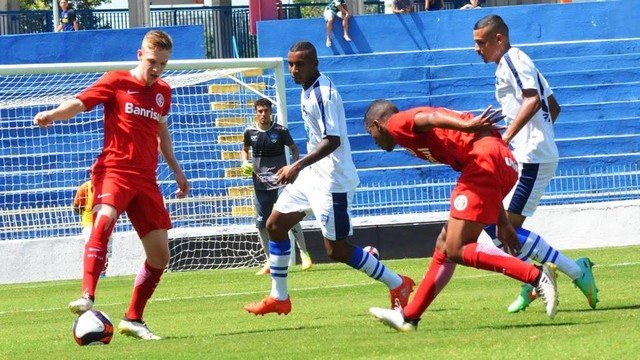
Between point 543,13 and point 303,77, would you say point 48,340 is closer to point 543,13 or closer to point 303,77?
point 303,77

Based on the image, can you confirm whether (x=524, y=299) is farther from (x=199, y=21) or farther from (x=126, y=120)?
(x=199, y=21)

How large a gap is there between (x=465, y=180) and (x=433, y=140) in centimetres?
35

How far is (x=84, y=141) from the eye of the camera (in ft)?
70.2

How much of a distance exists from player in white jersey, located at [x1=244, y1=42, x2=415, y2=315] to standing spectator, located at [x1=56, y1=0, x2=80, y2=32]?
17.2 metres

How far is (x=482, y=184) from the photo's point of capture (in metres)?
8.23

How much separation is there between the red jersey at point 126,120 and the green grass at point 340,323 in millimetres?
1296

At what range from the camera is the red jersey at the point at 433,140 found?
27.2ft

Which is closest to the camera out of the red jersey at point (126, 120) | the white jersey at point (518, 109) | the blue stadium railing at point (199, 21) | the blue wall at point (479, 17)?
the red jersey at point (126, 120)

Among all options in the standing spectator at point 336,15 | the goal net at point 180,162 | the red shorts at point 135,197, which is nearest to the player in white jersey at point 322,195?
the red shorts at point 135,197

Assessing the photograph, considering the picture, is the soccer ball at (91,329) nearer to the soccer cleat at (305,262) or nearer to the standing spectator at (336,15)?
the soccer cleat at (305,262)

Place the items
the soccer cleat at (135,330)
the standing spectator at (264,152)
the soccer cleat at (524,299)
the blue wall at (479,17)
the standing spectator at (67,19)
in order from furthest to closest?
the standing spectator at (67,19) < the blue wall at (479,17) < the standing spectator at (264,152) < the soccer cleat at (524,299) < the soccer cleat at (135,330)

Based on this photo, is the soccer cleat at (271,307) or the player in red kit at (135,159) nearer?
the player in red kit at (135,159)

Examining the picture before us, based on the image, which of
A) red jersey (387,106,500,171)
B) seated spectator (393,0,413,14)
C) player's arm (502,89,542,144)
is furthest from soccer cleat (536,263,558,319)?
seated spectator (393,0,413,14)

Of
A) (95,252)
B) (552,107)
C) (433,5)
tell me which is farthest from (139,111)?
(433,5)
